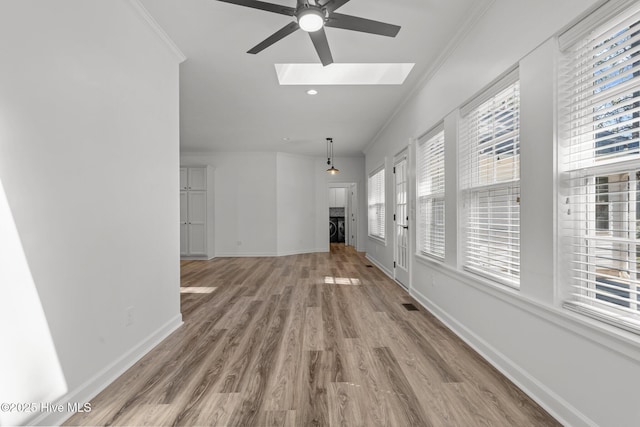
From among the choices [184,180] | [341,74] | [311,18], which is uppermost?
[341,74]

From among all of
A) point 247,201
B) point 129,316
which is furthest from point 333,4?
point 247,201

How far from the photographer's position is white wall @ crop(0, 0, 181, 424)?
Result: 1464mm

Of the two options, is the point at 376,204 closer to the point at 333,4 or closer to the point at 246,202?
the point at 246,202

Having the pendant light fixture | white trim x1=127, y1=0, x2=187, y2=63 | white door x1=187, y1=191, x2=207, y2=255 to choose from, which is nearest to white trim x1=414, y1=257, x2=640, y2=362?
white trim x1=127, y1=0, x2=187, y2=63

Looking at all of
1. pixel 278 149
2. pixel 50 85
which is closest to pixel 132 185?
pixel 50 85

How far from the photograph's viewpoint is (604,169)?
1.46m

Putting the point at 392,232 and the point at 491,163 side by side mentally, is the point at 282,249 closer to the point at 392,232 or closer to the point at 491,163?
the point at 392,232

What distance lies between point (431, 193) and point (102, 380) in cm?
343

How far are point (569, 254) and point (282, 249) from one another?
267 inches

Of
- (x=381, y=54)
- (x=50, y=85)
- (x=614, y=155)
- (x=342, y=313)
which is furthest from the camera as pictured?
(x=342, y=313)

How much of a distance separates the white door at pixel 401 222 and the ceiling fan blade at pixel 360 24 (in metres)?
2.53

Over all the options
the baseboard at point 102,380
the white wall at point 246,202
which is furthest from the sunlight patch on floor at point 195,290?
the white wall at point 246,202

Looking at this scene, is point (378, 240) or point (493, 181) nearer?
point (493, 181)

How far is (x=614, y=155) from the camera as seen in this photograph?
143 cm
